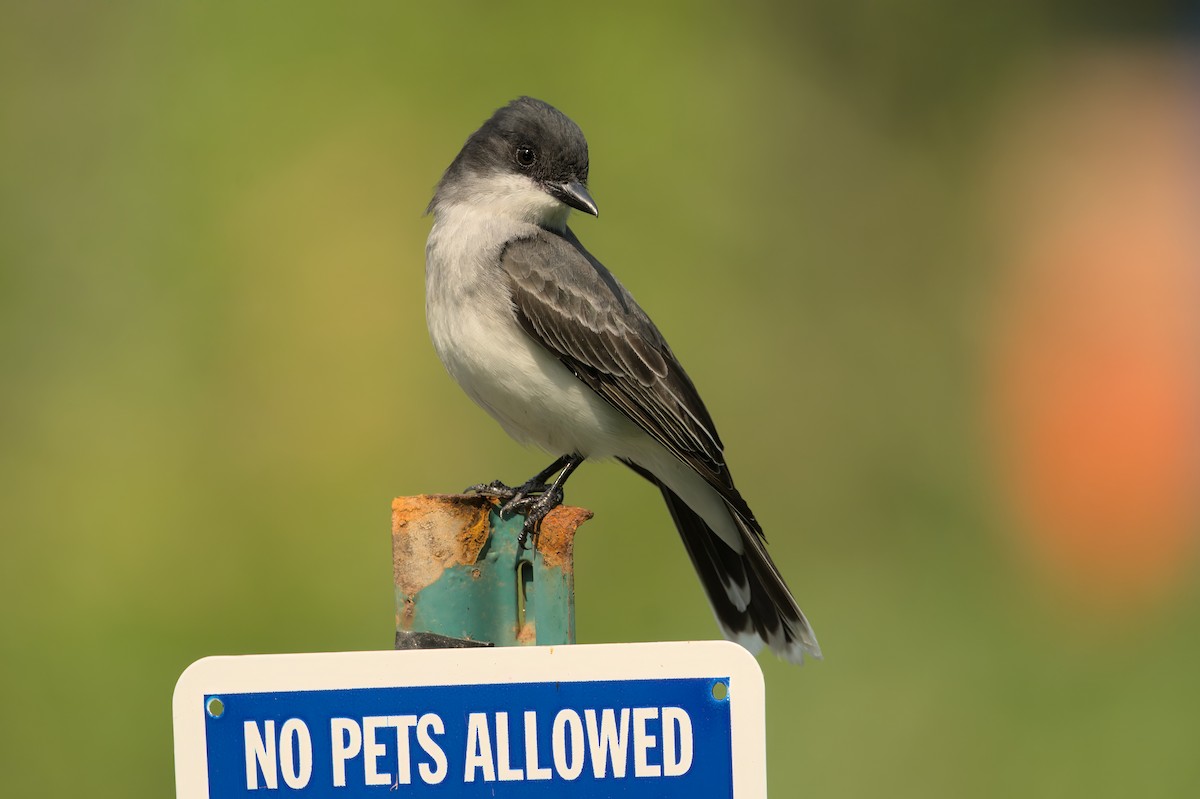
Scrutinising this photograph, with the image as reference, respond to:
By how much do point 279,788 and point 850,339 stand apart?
6.92m

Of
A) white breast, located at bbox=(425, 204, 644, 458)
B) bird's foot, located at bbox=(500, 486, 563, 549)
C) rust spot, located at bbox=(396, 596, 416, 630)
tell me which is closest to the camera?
rust spot, located at bbox=(396, 596, 416, 630)

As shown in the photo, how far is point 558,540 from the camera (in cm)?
263

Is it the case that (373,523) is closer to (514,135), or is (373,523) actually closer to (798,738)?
(798,738)

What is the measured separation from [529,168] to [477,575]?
1.79 metres

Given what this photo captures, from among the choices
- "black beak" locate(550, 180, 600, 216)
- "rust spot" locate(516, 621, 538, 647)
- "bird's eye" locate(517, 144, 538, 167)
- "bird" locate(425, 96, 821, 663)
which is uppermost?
"bird's eye" locate(517, 144, 538, 167)

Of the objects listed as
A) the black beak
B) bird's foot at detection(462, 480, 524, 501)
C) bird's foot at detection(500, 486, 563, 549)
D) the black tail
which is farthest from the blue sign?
the black beak

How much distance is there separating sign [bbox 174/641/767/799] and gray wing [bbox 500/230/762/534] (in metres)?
1.61

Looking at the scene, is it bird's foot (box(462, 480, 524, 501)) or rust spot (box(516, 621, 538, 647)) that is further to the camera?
bird's foot (box(462, 480, 524, 501))

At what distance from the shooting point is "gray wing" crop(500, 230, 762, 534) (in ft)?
12.8

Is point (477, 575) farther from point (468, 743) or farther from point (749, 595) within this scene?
point (749, 595)

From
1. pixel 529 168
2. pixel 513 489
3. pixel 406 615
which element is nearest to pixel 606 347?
pixel 529 168

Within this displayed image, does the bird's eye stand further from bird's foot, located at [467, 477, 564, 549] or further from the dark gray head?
bird's foot, located at [467, 477, 564, 549]

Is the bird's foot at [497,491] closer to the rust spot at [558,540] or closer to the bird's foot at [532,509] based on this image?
the bird's foot at [532,509]

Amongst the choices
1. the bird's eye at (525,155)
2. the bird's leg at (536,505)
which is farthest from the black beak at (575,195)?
the bird's leg at (536,505)
